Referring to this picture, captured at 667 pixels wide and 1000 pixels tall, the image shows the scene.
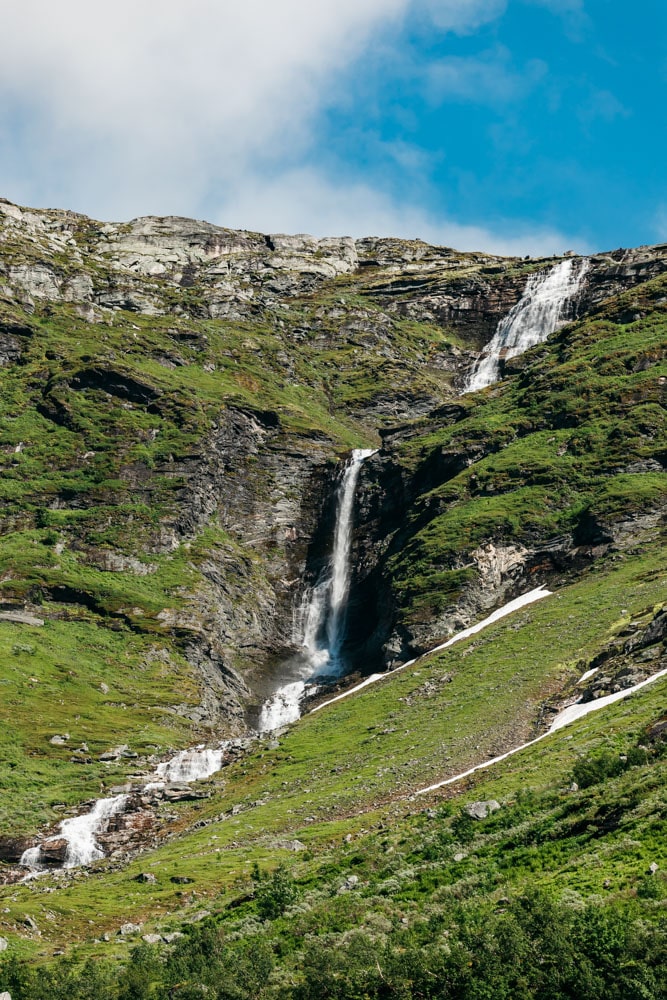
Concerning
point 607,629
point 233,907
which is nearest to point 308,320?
point 607,629

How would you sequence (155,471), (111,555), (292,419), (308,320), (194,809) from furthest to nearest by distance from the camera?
1. (308,320)
2. (292,419)
3. (155,471)
4. (111,555)
5. (194,809)

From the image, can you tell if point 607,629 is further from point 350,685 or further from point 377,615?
point 377,615

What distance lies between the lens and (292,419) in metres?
139

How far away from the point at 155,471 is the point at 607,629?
68.7 meters

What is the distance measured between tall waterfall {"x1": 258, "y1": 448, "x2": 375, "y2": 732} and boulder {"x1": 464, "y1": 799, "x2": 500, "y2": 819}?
50837 millimetres

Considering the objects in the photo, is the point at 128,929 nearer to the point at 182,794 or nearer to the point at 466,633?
the point at 182,794

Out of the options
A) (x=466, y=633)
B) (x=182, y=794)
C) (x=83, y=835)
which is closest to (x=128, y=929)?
→ (x=83, y=835)

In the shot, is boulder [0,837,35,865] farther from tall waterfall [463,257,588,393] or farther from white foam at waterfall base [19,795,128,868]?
tall waterfall [463,257,588,393]

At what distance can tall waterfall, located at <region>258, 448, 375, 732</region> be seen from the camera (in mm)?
86312

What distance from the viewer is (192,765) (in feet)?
219

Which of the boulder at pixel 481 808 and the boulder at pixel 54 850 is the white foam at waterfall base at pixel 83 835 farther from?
the boulder at pixel 481 808

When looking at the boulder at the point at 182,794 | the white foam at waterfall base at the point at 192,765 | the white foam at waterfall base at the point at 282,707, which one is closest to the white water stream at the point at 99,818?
the white foam at waterfall base at the point at 192,765

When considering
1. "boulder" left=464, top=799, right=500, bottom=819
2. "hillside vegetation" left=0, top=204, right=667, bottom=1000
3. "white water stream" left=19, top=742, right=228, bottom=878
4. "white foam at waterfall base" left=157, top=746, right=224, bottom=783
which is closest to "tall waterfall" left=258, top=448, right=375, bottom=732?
"hillside vegetation" left=0, top=204, right=667, bottom=1000

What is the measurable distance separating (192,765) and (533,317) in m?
134
